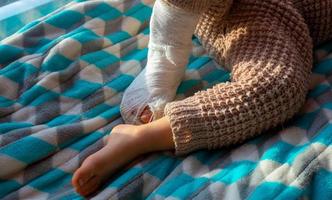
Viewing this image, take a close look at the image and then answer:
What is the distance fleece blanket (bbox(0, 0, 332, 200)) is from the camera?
681mm

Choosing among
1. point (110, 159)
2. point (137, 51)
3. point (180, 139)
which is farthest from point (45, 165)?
point (137, 51)

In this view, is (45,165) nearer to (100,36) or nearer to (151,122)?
(151,122)

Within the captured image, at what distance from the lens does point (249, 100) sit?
718 mm

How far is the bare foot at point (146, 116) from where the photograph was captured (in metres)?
0.79

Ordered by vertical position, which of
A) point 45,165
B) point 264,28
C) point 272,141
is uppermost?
point 264,28

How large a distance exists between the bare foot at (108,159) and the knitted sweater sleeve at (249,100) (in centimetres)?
6

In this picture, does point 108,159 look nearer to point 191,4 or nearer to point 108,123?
point 108,123

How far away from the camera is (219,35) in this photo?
857 mm

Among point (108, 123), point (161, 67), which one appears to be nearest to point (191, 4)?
point (161, 67)

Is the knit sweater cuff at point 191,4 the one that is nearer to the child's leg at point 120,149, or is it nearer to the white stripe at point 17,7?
the child's leg at point 120,149

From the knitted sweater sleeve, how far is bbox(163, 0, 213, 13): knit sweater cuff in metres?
0.10

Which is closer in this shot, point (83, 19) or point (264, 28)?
point (264, 28)

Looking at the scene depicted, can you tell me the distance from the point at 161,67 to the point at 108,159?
0.19 meters

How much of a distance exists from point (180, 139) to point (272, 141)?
0.46 ft
